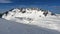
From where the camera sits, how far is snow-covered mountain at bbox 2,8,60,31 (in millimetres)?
7522

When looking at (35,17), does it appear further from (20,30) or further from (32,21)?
(20,30)

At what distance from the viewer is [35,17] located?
8.34 metres

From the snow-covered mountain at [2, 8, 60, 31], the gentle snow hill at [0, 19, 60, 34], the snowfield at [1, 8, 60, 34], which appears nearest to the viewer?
the gentle snow hill at [0, 19, 60, 34]

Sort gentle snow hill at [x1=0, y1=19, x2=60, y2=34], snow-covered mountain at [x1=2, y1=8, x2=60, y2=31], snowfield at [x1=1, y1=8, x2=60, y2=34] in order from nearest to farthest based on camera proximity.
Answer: gentle snow hill at [x1=0, y1=19, x2=60, y2=34] < snowfield at [x1=1, y1=8, x2=60, y2=34] < snow-covered mountain at [x1=2, y1=8, x2=60, y2=31]

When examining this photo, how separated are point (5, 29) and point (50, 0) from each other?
8875 mm

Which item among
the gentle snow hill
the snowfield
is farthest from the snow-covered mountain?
the gentle snow hill

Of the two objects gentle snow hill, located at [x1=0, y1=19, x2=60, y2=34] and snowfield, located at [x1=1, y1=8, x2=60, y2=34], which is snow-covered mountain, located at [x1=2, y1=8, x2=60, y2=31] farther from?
gentle snow hill, located at [x1=0, y1=19, x2=60, y2=34]

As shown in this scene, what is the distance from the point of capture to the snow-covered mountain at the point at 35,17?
7522mm

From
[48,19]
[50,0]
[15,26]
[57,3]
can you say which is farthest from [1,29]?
[50,0]

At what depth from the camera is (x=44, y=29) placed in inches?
274

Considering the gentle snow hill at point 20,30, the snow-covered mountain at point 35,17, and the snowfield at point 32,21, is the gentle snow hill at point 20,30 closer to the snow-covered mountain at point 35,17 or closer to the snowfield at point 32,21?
the snowfield at point 32,21

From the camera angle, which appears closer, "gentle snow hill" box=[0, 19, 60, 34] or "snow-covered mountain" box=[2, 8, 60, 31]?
"gentle snow hill" box=[0, 19, 60, 34]

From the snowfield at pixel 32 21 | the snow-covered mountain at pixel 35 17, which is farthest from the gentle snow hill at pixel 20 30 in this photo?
the snow-covered mountain at pixel 35 17

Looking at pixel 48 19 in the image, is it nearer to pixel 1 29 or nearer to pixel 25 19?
pixel 25 19
